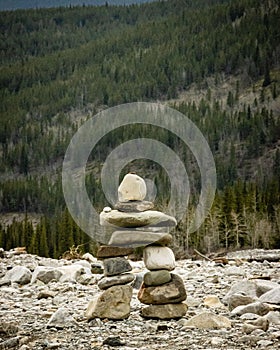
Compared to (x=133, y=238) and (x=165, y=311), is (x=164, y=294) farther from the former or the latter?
(x=133, y=238)

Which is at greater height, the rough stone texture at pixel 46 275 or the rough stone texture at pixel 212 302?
the rough stone texture at pixel 212 302

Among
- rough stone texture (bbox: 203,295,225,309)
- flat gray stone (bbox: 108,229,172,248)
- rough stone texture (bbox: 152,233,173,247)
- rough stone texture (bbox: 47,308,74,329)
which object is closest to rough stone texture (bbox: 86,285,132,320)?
rough stone texture (bbox: 47,308,74,329)

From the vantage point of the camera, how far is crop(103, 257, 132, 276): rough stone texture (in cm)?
1709

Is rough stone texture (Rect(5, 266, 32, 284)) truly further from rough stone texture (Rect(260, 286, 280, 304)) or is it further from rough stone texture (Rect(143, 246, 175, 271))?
rough stone texture (Rect(260, 286, 280, 304))

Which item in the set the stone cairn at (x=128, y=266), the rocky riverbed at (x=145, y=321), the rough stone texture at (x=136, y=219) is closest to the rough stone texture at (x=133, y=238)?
the stone cairn at (x=128, y=266)

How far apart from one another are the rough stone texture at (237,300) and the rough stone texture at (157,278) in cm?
182

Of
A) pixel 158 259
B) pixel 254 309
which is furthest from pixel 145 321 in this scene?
pixel 254 309

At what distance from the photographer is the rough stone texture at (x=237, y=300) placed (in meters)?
17.0

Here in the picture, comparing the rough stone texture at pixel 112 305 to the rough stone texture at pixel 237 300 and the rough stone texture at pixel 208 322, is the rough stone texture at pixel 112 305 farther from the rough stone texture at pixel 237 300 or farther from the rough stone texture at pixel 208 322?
the rough stone texture at pixel 237 300

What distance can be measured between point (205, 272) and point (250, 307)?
9.99m

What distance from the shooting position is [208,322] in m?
15.0

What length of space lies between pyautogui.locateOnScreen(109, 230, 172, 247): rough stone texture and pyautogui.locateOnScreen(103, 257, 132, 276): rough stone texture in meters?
0.45

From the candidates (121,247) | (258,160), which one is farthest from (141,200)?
(258,160)

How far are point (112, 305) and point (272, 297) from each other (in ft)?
14.6
